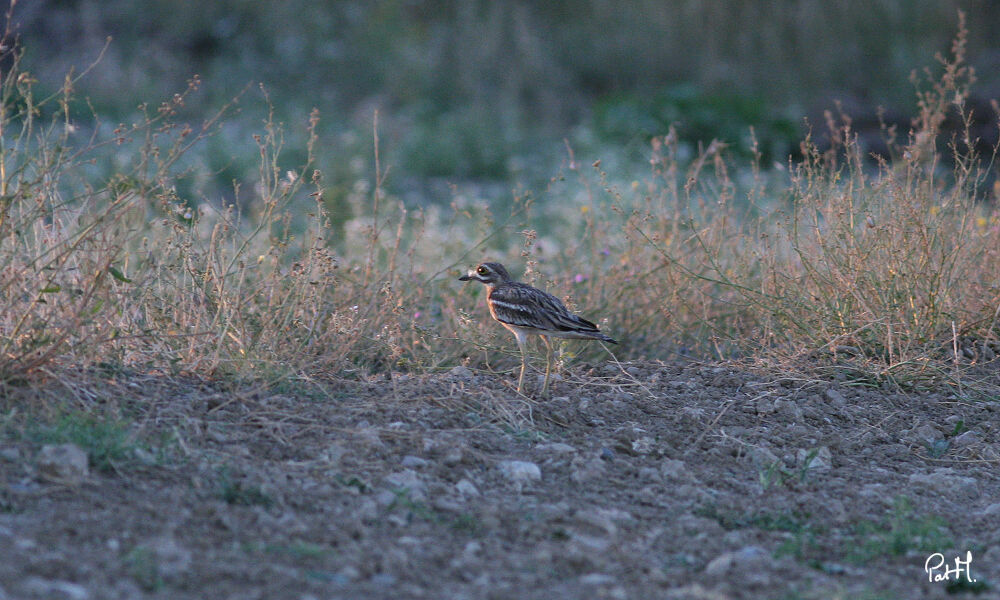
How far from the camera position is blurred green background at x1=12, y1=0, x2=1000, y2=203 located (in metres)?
13.8

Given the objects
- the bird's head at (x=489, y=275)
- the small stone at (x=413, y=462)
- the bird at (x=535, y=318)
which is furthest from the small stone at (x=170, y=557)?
the bird's head at (x=489, y=275)

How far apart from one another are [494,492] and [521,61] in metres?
12.7

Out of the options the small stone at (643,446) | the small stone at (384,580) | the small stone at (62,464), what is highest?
the small stone at (62,464)

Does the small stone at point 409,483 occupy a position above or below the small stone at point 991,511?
above

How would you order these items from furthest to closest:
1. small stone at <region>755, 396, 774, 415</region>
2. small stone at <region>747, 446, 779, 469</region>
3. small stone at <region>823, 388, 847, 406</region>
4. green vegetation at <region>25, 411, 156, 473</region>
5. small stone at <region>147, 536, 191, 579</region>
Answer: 1. small stone at <region>823, 388, 847, 406</region>
2. small stone at <region>755, 396, 774, 415</region>
3. small stone at <region>747, 446, 779, 469</region>
4. green vegetation at <region>25, 411, 156, 473</region>
5. small stone at <region>147, 536, 191, 579</region>

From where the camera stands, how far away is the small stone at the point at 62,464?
3623mm

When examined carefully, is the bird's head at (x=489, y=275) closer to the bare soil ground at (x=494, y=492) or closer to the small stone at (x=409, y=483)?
the bare soil ground at (x=494, y=492)

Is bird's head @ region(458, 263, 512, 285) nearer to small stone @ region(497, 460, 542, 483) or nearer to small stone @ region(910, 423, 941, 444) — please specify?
small stone @ region(497, 460, 542, 483)

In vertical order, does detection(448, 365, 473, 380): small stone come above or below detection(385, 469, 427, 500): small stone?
below

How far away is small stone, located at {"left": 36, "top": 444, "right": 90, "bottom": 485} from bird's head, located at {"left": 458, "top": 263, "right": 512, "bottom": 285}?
2.29 m

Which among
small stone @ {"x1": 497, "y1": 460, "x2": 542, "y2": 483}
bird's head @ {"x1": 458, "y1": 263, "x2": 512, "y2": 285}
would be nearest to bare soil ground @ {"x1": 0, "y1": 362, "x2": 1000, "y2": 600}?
small stone @ {"x1": 497, "y1": 460, "x2": 542, "y2": 483}

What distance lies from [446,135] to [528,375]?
26.1ft

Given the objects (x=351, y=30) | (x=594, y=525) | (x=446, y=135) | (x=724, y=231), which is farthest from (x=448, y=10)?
(x=594, y=525)

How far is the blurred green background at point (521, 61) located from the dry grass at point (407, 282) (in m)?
6.59
